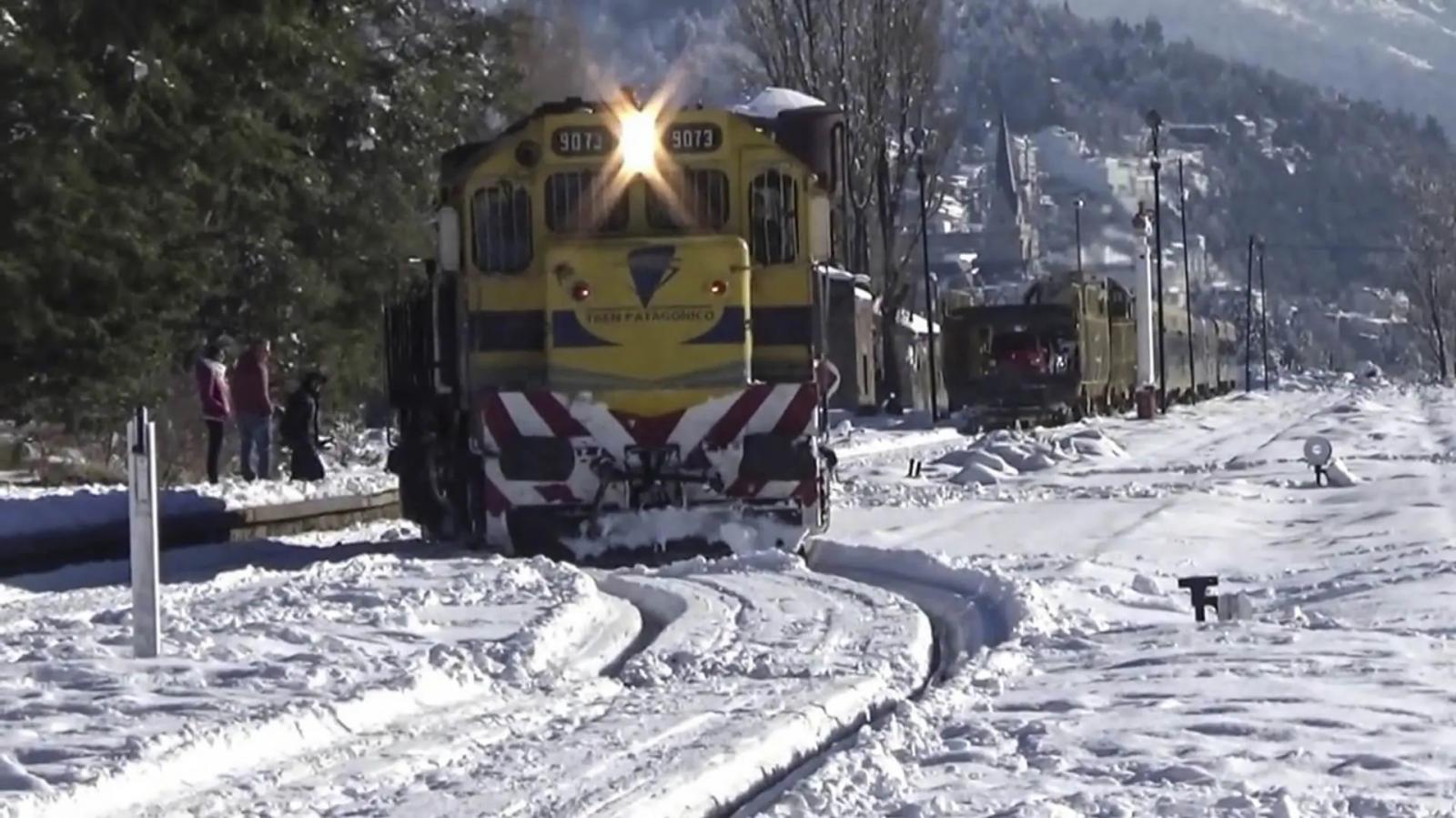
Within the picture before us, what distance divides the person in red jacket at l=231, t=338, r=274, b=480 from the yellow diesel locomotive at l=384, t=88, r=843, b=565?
7.26 m

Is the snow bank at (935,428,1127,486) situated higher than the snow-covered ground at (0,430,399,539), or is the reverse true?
the snow-covered ground at (0,430,399,539)

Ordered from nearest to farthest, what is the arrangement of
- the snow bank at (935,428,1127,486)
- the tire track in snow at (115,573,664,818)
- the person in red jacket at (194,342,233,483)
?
the tire track in snow at (115,573,664,818) < the person in red jacket at (194,342,233,483) < the snow bank at (935,428,1127,486)

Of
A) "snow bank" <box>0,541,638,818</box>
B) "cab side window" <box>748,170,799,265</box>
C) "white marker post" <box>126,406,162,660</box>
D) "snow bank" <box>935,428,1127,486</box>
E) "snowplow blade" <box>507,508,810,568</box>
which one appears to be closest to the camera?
"snow bank" <box>0,541,638,818</box>

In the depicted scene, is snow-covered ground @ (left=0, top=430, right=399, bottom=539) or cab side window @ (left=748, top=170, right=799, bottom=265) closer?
cab side window @ (left=748, top=170, right=799, bottom=265)

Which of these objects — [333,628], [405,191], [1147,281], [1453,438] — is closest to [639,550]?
[333,628]

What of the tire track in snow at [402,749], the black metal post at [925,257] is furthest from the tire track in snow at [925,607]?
the black metal post at [925,257]

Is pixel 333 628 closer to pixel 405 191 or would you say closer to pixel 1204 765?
pixel 1204 765

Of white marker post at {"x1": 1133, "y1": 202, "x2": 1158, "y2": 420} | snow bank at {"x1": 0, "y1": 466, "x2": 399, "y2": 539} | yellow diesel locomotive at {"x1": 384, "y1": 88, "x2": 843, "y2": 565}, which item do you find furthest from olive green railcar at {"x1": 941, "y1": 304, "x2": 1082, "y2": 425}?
yellow diesel locomotive at {"x1": 384, "y1": 88, "x2": 843, "y2": 565}

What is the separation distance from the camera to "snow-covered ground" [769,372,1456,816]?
7578mm

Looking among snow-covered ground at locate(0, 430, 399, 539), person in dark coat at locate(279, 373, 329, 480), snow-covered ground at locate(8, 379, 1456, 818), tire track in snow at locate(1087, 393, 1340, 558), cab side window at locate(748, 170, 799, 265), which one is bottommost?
tire track in snow at locate(1087, 393, 1340, 558)

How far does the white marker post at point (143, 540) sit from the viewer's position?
1066 centimetres

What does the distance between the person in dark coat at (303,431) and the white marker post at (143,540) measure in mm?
16450

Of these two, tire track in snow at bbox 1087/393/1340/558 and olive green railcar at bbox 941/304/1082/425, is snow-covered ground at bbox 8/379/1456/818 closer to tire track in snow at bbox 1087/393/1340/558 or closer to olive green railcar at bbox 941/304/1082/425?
tire track in snow at bbox 1087/393/1340/558

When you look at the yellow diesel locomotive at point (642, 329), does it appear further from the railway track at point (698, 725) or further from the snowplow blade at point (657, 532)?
the railway track at point (698, 725)
